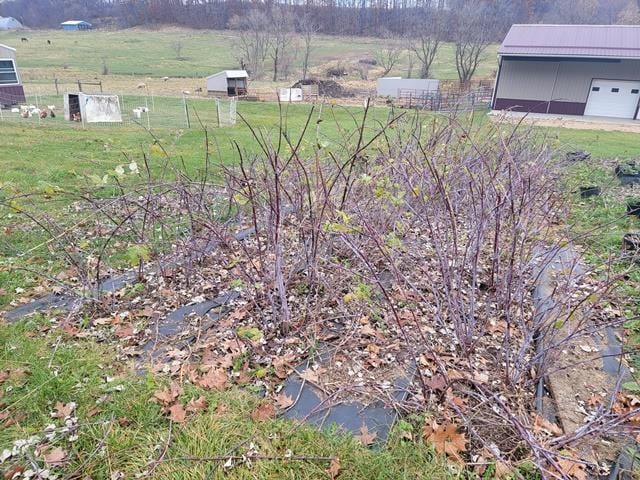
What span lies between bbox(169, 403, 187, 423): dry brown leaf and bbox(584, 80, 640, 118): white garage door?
80.1 feet

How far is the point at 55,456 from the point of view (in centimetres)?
191

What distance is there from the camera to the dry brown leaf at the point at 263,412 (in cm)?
214

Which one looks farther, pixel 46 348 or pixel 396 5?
pixel 396 5

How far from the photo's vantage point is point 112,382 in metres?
2.34

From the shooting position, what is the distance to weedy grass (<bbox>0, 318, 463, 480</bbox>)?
6.20 feet

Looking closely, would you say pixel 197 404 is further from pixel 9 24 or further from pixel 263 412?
pixel 9 24

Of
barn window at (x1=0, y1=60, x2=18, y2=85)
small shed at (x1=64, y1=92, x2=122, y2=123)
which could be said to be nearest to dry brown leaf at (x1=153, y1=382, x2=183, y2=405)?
small shed at (x1=64, y1=92, x2=122, y2=123)

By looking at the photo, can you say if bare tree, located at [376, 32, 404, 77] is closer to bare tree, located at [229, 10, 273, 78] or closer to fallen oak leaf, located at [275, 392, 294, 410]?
bare tree, located at [229, 10, 273, 78]

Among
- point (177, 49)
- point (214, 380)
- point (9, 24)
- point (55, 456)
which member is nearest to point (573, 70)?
point (214, 380)

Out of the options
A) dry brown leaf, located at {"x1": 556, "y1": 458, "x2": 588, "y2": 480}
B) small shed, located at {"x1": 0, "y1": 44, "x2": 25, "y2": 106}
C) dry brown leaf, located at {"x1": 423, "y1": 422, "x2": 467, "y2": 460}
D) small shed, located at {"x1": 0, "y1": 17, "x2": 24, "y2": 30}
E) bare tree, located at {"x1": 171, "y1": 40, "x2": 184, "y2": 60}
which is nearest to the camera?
dry brown leaf, located at {"x1": 556, "y1": 458, "x2": 588, "y2": 480}

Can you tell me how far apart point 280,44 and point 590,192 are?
39.2m

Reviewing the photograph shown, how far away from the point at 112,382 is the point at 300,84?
2757 cm

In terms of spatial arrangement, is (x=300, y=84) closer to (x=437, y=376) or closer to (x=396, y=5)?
(x=437, y=376)

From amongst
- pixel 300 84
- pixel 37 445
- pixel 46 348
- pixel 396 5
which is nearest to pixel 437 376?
pixel 37 445
